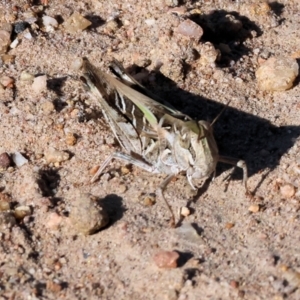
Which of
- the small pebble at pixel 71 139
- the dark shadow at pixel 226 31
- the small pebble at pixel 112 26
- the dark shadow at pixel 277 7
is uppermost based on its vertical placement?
the dark shadow at pixel 277 7

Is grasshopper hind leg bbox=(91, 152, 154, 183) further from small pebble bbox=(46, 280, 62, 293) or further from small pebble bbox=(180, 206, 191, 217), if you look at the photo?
small pebble bbox=(46, 280, 62, 293)

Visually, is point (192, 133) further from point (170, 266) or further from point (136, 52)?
point (136, 52)

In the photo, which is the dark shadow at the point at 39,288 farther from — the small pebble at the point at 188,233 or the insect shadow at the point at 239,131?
the insect shadow at the point at 239,131

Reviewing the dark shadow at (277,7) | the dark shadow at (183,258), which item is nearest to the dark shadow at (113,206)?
the dark shadow at (183,258)

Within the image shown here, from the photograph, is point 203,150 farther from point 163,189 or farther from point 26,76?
point 26,76

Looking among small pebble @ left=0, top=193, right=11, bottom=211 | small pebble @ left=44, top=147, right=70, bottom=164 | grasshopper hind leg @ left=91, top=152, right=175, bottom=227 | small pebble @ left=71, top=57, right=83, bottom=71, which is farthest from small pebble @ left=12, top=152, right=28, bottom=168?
small pebble @ left=71, top=57, right=83, bottom=71

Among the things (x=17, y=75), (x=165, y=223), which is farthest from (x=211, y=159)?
(x=17, y=75)
